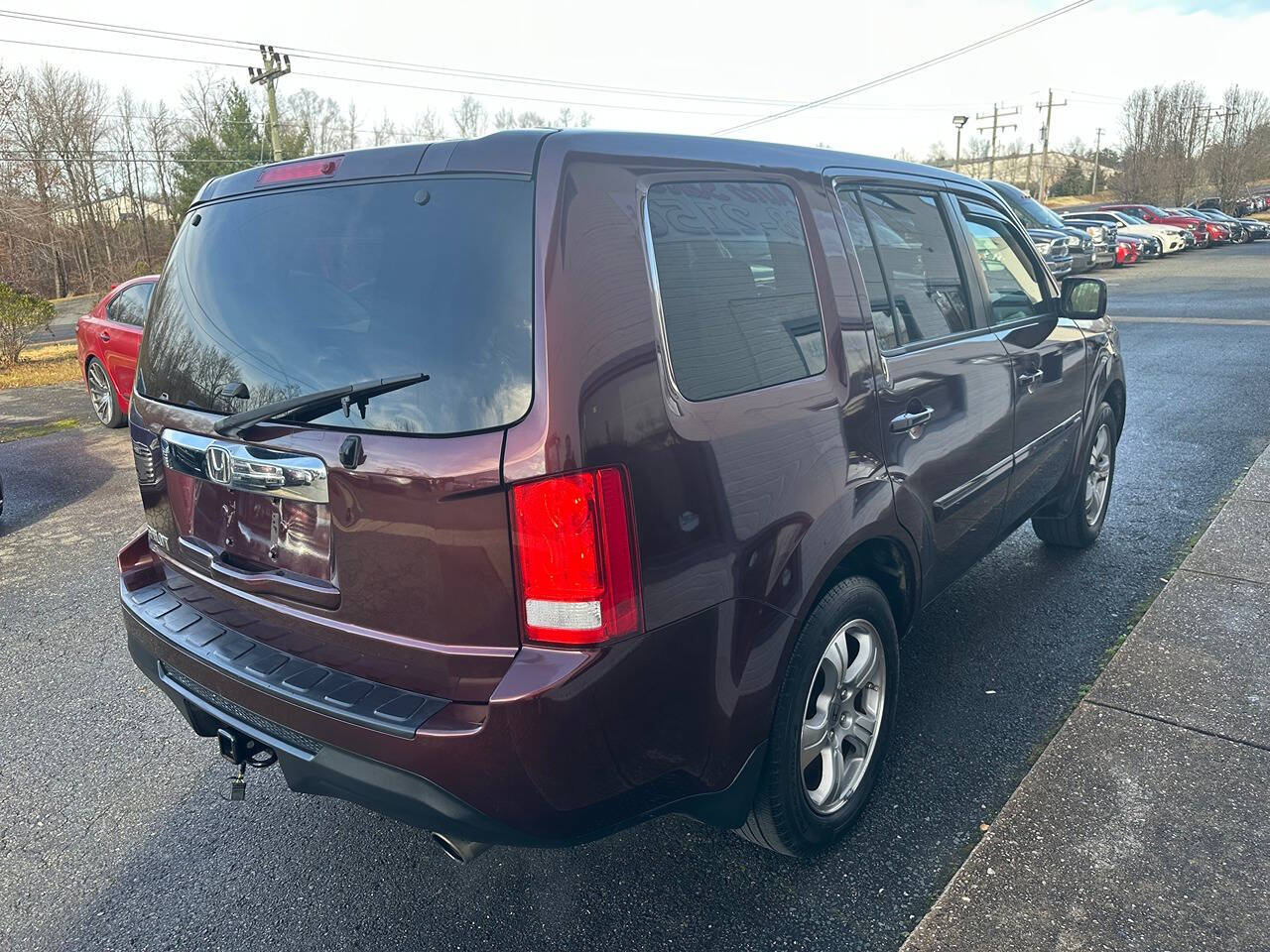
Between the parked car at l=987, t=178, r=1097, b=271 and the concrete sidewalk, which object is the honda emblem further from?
the parked car at l=987, t=178, r=1097, b=271

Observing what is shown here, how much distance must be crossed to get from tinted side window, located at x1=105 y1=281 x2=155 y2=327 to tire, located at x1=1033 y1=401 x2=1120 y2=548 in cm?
834

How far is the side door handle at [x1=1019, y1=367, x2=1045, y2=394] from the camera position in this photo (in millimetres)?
3609

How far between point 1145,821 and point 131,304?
9.67 metres

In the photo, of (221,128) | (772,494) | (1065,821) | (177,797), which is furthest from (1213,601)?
(221,128)

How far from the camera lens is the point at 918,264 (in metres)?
3.06

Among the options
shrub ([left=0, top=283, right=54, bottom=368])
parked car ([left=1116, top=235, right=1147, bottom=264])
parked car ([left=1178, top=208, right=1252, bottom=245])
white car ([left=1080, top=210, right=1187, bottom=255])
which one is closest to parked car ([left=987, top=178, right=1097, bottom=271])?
parked car ([left=1116, top=235, right=1147, bottom=264])

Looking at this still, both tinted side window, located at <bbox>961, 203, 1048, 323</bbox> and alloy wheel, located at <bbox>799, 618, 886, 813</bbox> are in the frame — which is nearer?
alloy wheel, located at <bbox>799, 618, 886, 813</bbox>

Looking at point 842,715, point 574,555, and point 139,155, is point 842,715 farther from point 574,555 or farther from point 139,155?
point 139,155

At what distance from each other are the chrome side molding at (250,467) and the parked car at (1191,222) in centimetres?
3820

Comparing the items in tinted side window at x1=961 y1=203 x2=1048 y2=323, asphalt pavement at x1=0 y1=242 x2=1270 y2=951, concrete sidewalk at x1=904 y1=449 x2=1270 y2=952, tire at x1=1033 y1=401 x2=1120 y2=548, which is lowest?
asphalt pavement at x1=0 y1=242 x2=1270 y2=951

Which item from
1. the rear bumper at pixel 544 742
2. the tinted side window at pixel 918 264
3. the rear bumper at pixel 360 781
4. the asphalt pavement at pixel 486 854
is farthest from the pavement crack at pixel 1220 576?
the rear bumper at pixel 360 781

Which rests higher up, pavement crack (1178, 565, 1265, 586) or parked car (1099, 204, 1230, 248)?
parked car (1099, 204, 1230, 248)

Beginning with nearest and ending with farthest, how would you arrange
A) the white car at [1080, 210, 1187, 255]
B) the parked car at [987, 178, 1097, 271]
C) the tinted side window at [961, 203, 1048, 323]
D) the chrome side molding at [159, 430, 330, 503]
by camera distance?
1. the chrome side molding at [159, 430, 330, 503]
2. the tinted side window at [961, 203, 1048, 323]
3. the parked car at [987, 178, 1097, 271]
4. the white car at [1080, 210, 1187, 255]

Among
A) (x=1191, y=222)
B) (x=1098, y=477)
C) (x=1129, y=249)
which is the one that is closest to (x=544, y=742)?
(x=1098, y=477)
